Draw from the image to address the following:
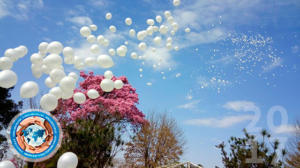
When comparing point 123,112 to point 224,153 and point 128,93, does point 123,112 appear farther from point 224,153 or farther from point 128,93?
point 224,153

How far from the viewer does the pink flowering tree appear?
5895 mm

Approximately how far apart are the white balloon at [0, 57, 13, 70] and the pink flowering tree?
1891 mm

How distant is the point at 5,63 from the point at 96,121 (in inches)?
208

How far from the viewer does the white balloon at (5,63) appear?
15.2 ft

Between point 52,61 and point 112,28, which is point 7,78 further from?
point 112,28

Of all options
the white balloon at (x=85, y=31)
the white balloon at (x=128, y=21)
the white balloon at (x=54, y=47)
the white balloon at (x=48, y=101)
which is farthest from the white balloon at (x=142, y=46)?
the white balloon at (x=48, y=101)

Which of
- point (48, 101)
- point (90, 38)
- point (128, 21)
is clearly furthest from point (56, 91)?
point (128, 21)

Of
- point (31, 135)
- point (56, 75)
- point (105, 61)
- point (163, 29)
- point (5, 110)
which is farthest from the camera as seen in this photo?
point (5, 110)

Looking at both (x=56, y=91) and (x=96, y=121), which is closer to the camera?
(x=56, y=91)

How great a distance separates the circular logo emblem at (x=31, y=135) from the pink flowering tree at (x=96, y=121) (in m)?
0.52

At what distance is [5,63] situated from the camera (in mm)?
4668

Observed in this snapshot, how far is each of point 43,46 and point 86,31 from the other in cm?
88

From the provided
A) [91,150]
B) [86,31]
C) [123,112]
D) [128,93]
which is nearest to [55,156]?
[91,150]

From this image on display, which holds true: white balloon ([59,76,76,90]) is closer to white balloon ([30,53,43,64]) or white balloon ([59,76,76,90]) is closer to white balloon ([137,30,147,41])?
white balloon ([30,53,43,64])
